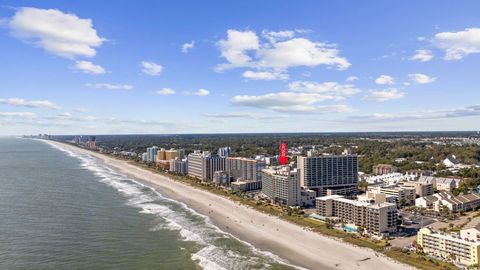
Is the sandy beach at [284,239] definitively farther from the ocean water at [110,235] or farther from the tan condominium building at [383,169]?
the tan condominium building at [383,169]

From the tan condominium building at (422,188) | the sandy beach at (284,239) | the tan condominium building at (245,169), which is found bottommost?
the sandy beach at (284,239)

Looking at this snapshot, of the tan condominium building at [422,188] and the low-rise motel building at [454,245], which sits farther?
the tan condominium building at [422,188]

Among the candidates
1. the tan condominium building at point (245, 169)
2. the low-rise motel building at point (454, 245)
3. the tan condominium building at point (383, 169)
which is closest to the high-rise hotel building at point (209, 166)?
the tan condominium building at point (245, 169)

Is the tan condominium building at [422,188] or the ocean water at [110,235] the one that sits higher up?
the tan condominium building at [422,188]

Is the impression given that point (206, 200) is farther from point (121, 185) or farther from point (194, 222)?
point (121, 185)

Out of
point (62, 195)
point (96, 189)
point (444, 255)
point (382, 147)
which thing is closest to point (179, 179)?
point (96, 189)

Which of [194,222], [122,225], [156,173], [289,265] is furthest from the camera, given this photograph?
[156,173]
